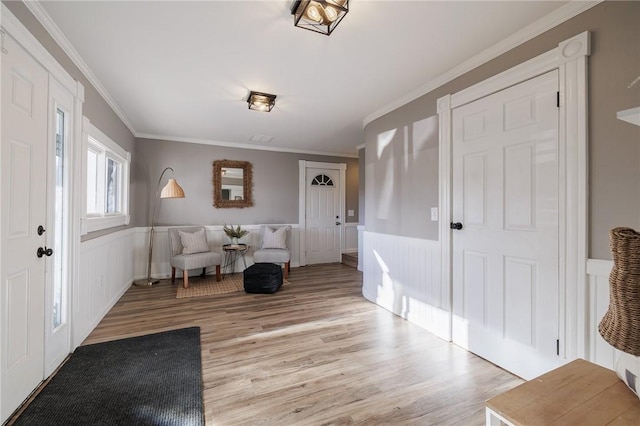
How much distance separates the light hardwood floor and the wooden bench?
93 centimetres

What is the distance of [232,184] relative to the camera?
526 centimetres

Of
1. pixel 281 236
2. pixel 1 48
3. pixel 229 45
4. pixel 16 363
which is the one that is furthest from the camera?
pixel 281 236

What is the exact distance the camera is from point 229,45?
6.91 ft

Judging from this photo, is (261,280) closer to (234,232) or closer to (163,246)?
(234,232)

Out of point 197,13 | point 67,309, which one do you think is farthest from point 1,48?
point 67,309

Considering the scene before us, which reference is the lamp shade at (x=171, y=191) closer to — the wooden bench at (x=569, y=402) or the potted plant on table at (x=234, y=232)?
the potted plant on table at (x=234, y=232)

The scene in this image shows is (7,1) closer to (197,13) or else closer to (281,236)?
(197,13)

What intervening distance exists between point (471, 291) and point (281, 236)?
3.38 metres

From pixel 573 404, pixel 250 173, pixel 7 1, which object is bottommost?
pixel 573 404

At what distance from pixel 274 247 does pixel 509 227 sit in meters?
3.75

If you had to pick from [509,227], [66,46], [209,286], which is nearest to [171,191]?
[209,286]

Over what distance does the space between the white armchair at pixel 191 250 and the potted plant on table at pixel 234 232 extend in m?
0.39

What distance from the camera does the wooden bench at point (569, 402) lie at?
72cm

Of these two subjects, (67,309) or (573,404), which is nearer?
(573,404)
